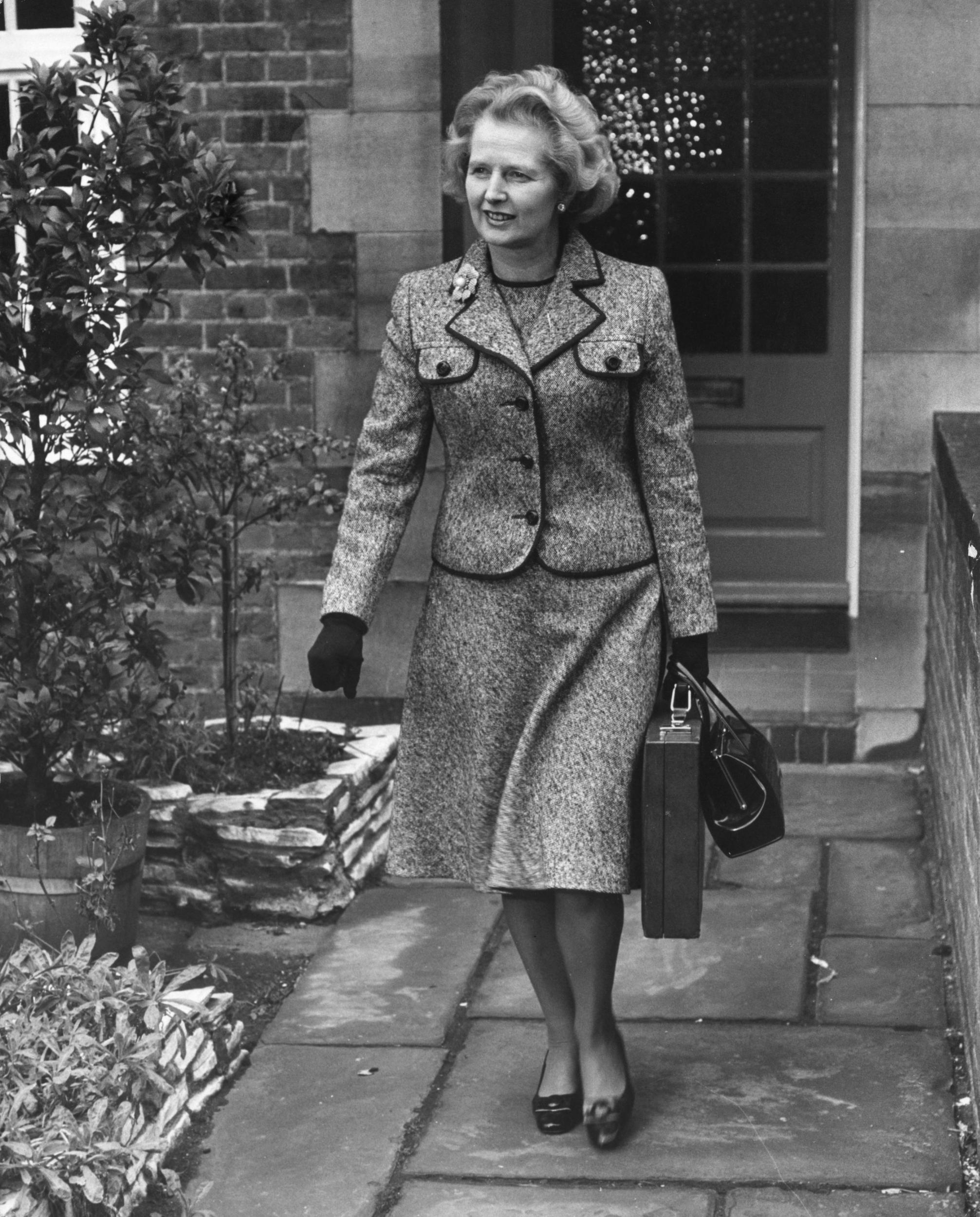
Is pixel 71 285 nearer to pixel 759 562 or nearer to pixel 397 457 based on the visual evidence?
pixel 397 457

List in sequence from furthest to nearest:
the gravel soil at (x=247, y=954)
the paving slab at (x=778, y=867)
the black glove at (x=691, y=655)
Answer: the paving slab at (x=778, y=867) < the gravel soil at (x=247, y=954) < the black glove at (x=691, y=655)

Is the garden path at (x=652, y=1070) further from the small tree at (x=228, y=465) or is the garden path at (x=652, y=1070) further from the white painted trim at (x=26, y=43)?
the white painted trim at (x=26, y=43)

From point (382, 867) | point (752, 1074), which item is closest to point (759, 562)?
point (382, 867)

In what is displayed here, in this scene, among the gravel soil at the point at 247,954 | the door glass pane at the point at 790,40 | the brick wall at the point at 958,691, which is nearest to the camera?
the brick wall at the point at 958,691

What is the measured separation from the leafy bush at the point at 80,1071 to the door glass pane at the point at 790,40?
4472 mm

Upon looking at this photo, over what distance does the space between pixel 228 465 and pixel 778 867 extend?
78.1 inches

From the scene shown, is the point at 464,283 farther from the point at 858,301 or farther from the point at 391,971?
the point at 858,301

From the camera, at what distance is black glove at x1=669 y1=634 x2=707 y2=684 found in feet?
12.4

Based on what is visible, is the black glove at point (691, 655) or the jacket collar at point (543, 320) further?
the black glove at point (691, 655)

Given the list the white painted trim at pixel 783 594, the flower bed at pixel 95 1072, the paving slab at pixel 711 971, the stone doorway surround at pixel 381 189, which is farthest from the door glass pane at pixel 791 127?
the flower bed at pixel 95 1072

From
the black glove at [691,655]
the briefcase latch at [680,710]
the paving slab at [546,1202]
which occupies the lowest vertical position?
the paving slab at [546,1202]

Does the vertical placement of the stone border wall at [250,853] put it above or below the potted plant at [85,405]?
below

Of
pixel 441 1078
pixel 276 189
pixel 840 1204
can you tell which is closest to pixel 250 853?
pixel 441 1078

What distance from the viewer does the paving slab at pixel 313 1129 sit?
3.60 m
